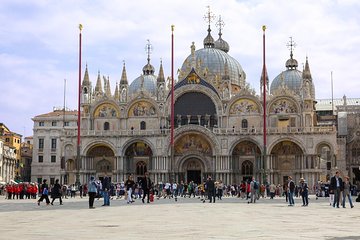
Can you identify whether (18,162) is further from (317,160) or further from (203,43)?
(317,160)

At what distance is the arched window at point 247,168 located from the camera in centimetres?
6309

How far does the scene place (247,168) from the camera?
6328 centimetres

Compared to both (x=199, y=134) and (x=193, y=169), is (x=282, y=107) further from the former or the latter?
(x=193, y=169)

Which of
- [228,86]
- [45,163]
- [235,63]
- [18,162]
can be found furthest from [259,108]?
[18,162]

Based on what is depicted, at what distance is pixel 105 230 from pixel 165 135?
48387 mm

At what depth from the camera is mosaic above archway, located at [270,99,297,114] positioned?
62.9 meters

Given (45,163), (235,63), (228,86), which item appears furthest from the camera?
(45,163)

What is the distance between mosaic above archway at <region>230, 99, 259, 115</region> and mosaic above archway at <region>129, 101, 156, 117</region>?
9058mm

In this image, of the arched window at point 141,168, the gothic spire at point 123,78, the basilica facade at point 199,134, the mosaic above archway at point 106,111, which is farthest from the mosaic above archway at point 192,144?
the gothic spire at point 123,78

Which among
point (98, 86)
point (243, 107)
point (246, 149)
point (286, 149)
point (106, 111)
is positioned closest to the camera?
point (286, 149)

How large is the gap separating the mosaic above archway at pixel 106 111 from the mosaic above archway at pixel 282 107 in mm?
17734

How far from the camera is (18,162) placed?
8994 centimetres

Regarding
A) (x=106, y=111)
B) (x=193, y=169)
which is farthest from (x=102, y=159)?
(x=193, y=169)

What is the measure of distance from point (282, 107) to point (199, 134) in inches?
373
